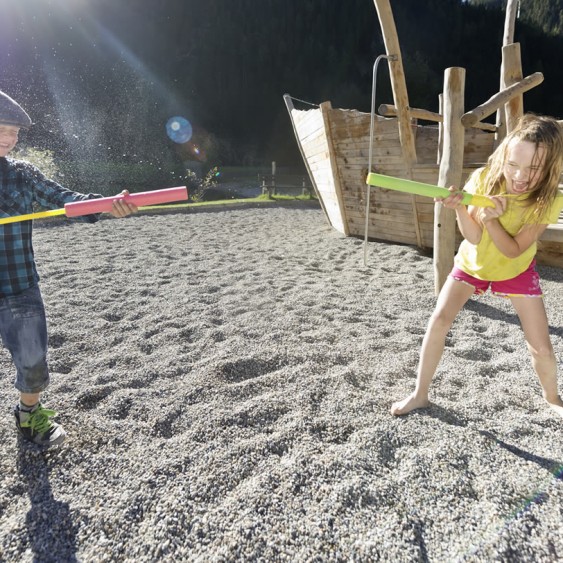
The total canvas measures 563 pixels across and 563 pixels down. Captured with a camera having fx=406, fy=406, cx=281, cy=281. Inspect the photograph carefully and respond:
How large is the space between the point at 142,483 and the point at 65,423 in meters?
0.64

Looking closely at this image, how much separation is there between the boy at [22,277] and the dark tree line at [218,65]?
19.7 metres

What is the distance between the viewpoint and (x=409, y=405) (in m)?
1.97

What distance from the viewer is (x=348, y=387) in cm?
223

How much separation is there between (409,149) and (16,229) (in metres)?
4.27

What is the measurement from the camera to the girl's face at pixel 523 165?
5.08 feet

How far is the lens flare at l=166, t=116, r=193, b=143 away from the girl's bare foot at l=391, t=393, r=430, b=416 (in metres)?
25.2

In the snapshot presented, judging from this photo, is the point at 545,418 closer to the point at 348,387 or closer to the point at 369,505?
the point at 348,387

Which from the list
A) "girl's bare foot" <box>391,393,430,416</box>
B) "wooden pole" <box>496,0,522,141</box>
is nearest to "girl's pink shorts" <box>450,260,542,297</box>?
"girl's bare foot" <box>391,393,430,416</box>

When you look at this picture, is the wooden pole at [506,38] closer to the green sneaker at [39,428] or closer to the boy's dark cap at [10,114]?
the boy's dark cap at [10,114]

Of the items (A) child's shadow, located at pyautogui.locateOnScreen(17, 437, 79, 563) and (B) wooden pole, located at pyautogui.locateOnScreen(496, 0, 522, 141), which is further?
(B) wooden pole, located at pyautogui.locateOnScreen(496, 0, 522, 141)

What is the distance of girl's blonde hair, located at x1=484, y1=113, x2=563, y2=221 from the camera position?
1537 millimetres

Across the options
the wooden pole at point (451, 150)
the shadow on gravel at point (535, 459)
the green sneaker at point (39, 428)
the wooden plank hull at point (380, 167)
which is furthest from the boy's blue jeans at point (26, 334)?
the wooden plank hull at point (380, 167)

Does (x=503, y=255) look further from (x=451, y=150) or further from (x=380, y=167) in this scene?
(x=380, y=167)

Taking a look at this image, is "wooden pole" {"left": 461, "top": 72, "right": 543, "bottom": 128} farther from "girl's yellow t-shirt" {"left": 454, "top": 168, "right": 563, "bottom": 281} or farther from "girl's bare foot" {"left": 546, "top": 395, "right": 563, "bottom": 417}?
"girl's bare foot" {"left": 546, "top": 395, "right": 563, "bottom": 417}
